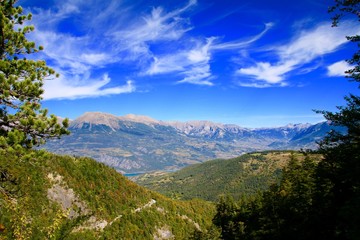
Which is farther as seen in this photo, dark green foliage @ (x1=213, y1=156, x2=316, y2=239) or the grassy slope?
the grassy slope

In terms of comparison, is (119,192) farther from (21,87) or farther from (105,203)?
(21,87)

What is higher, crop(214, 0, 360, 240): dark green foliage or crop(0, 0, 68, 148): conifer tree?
crop(0, 0, 68, 148): conifer tree

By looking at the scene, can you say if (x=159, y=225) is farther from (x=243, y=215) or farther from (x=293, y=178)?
(x=293, y=178)

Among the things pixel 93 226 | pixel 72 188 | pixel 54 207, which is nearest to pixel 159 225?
pixel 93 226

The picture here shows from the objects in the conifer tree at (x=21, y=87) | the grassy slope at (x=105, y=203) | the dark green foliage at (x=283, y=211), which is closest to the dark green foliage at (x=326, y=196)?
the dark green foliage at (x=283, y=211)

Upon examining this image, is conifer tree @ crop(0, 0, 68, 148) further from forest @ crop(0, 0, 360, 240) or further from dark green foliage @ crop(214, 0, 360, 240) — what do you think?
dark green foliage @ crop(214, 0, 360, 240)

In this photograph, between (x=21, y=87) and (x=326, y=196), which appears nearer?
(x=21, y=87)

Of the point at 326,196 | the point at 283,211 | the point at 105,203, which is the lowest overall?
the point at 105,203

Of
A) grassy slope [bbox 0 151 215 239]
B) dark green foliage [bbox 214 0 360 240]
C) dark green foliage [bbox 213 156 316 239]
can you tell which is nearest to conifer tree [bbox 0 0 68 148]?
dark green foliage [bbox 214 0 360 240]

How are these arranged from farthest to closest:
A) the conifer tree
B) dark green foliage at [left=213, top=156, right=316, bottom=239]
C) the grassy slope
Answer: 1. the grassy slope
2. dark green foliage at [left=213, top=156, right=316, bottom=239]
3. the conifer tree

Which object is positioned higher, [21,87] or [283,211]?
[21,87]

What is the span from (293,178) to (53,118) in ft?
201

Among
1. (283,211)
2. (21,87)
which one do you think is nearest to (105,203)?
(283,211)

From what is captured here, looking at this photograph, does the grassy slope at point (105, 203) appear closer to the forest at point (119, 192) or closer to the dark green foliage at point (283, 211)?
the forest at point (119, 192)
